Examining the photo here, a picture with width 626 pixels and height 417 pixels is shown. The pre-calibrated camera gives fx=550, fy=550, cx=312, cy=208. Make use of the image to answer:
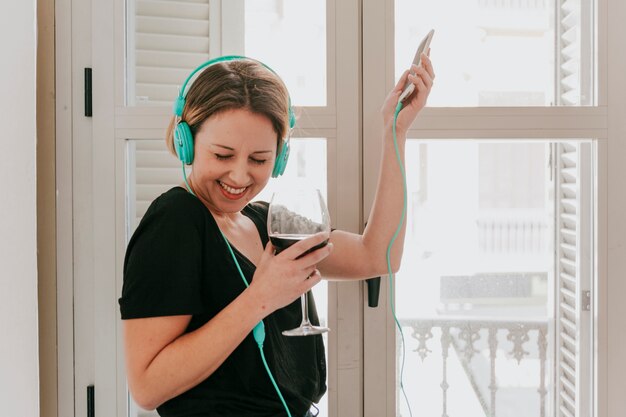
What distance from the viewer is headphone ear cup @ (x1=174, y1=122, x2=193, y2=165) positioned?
1077 mm

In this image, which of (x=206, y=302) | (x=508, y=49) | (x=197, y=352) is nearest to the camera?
(x=197, y=352)

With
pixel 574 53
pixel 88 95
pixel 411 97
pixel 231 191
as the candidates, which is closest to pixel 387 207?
pixel 411 97

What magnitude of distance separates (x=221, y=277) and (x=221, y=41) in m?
0.70

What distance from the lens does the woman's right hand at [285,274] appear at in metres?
0.99

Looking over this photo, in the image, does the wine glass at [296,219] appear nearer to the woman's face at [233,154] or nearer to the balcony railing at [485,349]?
the woman's face at [233,154]

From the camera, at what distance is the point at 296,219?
1054 mm

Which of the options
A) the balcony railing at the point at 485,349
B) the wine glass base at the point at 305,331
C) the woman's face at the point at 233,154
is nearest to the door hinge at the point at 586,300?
the balcony railing at the point at 485,349

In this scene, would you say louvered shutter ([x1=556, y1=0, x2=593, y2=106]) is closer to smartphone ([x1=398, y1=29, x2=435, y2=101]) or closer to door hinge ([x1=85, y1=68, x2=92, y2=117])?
smartphone ([x1=398, y1=29, x2=435, y2=101])

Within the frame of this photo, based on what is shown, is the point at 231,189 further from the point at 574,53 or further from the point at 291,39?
the point at 574,53

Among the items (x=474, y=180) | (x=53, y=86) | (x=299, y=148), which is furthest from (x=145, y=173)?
(x=474, y=180)

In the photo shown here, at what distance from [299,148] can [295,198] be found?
1.37 ft

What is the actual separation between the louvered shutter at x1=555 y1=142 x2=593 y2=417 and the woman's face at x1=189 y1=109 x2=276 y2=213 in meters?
0.89

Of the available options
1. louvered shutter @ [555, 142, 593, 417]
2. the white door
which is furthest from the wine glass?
louvered shutter @ [555, 142, 593, 417]

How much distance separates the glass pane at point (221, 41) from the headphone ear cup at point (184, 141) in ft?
1.32
